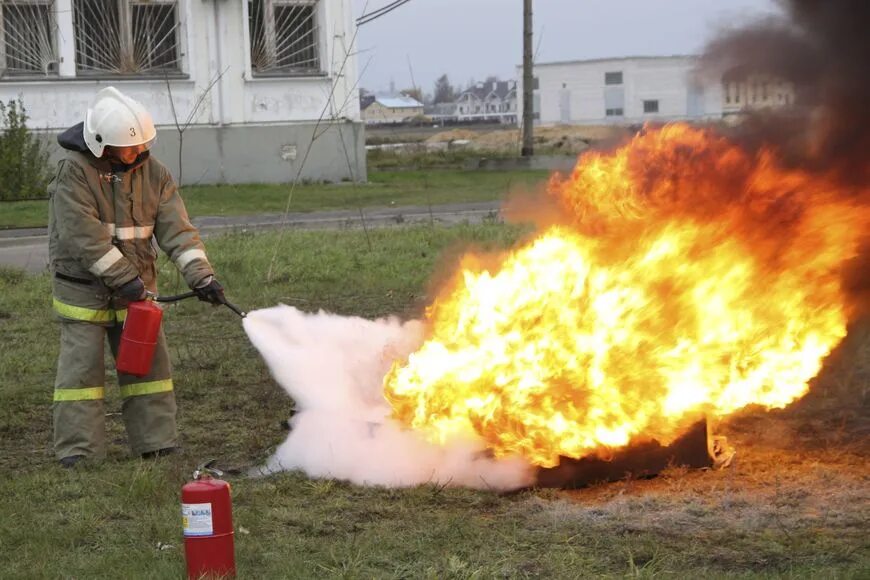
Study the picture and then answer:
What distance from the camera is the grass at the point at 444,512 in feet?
15.8

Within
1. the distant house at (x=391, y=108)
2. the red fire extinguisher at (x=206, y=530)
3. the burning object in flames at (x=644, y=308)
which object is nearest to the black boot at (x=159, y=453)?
the burning object in flames at (x=644, y=308)

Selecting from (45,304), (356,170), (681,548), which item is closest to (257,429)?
(681,548)

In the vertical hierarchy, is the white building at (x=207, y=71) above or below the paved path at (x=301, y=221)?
above

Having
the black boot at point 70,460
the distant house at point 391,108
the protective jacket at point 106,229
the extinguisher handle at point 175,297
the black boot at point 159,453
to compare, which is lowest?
the black boot at point 159,453

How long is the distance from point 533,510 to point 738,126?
7.33 ft

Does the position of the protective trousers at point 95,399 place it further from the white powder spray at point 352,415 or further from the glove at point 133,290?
the white powder spray at point 352,415

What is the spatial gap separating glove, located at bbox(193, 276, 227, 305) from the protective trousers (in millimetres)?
359

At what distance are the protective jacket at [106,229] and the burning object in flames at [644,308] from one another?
1599 millimetres

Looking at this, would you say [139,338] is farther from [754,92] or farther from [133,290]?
[754,92]

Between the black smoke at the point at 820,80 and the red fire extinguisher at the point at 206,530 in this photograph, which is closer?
the red fire extinguisher at the point at 206,530

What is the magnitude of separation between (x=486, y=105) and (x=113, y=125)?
85.9 metres

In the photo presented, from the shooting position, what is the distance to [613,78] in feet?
131

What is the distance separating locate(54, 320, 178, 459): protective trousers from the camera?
266 inches

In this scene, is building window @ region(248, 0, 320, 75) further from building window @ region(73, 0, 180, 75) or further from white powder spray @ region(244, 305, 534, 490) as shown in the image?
white powder spray @ region(244, 305, 534, 490)
